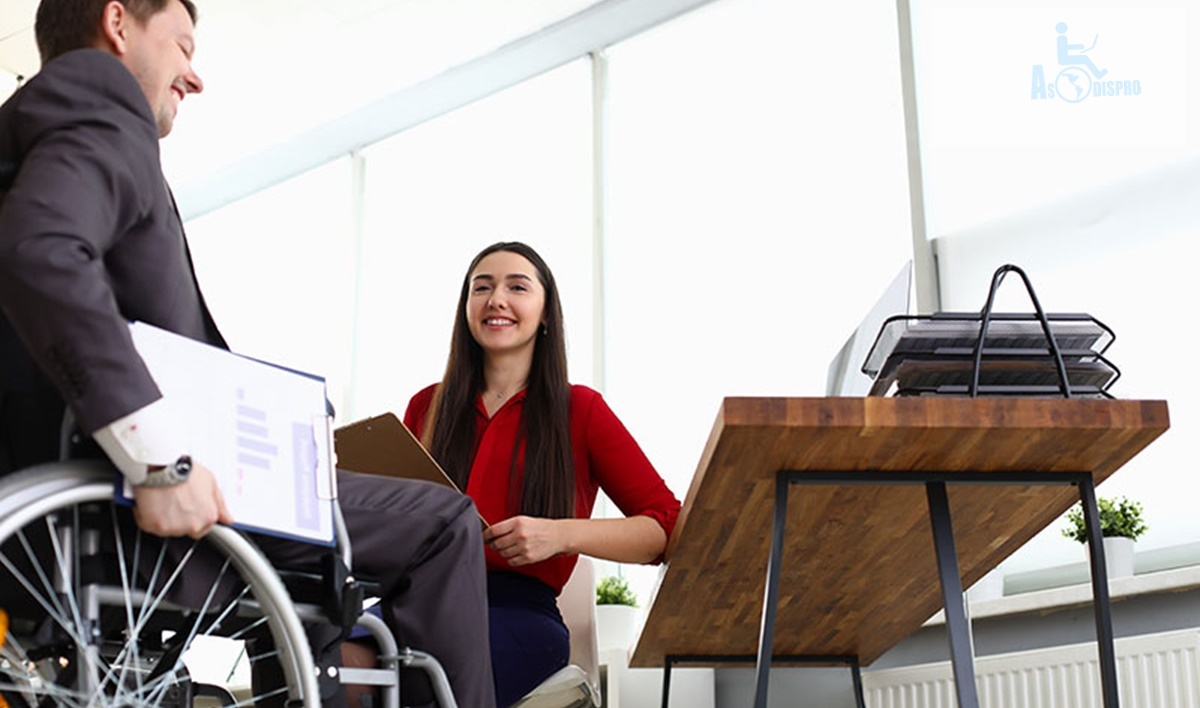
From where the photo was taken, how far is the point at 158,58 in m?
1.62

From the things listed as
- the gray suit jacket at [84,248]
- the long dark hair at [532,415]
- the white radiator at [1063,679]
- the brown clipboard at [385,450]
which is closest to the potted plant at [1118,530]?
the white radiator at [1063,679]

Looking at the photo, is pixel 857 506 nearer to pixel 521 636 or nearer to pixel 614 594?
pixel 521 636

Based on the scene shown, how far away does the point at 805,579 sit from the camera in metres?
2.42

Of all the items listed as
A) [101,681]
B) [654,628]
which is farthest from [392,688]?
[654,628]

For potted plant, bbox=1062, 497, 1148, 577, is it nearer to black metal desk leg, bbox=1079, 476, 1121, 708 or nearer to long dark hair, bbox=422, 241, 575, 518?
long dark hair, bbox=422, 241, 575, 518

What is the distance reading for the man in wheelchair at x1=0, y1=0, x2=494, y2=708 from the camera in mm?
1237

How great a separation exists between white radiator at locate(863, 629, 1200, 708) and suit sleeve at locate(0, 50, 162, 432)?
235 cm

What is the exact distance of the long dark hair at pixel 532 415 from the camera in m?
2.51

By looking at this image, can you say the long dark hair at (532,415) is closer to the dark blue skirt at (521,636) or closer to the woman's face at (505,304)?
the woman's face at (505,304)

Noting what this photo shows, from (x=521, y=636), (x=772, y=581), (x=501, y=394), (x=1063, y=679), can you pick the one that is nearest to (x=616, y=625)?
(x=1063, y=679)

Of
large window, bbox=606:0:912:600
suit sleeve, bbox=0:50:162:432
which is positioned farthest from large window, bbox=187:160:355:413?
suit sleeve, bbox=0:50:162:432

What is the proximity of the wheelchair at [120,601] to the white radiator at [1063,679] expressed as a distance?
2082mm

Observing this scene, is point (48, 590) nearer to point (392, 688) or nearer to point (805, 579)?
point (392, 688)

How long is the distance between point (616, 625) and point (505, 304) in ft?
5.82
